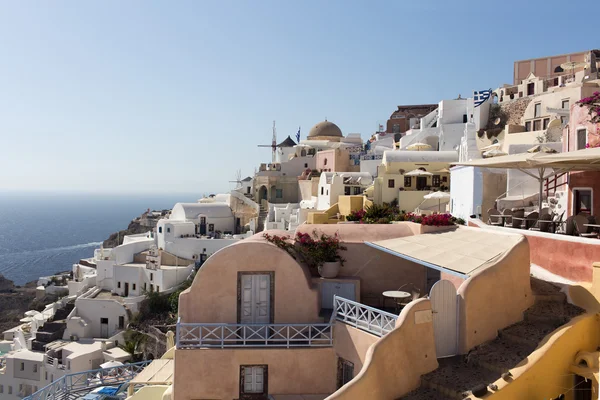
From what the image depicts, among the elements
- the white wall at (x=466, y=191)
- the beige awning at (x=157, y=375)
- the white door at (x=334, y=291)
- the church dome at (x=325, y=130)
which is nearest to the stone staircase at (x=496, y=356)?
the white door at (x=334, y=291)

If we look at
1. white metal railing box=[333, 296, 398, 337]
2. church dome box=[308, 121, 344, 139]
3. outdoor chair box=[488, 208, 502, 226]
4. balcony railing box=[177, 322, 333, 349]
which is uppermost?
church dome box=[308, 121, 344, 139]

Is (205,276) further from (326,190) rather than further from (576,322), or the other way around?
(326,190)

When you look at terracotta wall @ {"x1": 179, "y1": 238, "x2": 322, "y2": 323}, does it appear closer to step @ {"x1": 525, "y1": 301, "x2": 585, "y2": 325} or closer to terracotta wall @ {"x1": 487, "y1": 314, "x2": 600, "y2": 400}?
step @ {"x1": 525, "y1": 301, "x2": 585, "y2": 325}

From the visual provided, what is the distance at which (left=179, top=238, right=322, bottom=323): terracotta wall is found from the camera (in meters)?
12.5

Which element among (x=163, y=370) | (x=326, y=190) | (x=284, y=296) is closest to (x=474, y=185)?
(x=284, y=296)

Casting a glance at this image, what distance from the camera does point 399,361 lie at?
8336 mm

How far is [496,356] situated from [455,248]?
371 cm

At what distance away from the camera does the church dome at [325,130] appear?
71750 mm

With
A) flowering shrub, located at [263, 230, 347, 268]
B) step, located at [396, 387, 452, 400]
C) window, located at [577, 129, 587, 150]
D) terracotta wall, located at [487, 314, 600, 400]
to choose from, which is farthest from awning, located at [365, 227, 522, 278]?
window, located at [577, 129, 587, 150]

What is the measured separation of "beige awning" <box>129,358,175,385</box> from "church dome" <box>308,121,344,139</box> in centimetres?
5645

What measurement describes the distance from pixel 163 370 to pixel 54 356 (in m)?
24.3

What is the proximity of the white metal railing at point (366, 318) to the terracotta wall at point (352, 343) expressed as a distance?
5.2 inches

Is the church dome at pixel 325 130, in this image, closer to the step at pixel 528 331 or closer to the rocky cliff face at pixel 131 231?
the rocky cliff face at pixel 131 231

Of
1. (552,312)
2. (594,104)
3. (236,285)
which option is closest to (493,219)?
(594,104)
